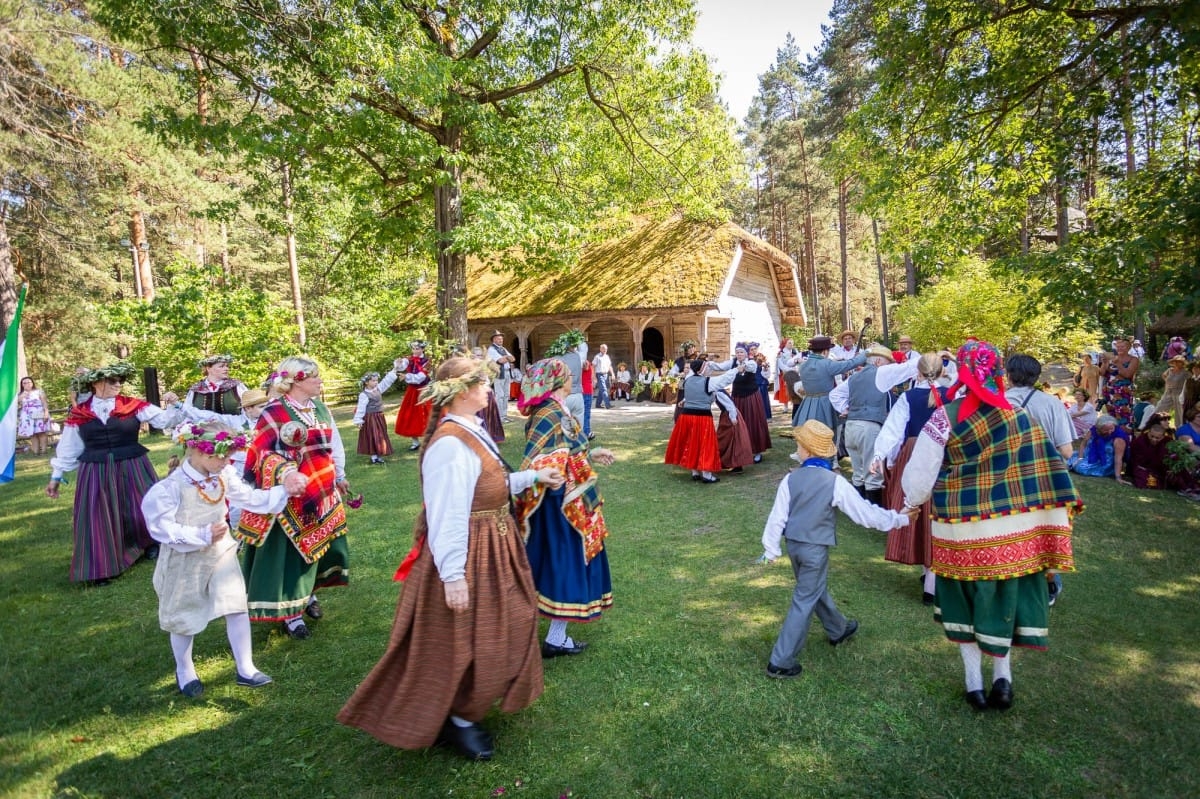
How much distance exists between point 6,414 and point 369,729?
3530mm

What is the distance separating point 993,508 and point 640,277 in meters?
15.6

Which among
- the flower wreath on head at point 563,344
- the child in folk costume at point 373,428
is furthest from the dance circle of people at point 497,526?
the child in folk costume at point 373,428

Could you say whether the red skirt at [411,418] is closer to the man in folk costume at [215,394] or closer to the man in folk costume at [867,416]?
the man in folk costume at [215,394]

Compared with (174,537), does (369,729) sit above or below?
below

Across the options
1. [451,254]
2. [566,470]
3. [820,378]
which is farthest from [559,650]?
[451,254]

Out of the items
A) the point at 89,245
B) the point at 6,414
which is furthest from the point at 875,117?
the point at 89,245

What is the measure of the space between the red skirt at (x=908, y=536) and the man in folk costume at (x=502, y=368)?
6.28 m

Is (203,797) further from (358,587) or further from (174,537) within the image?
(358,587)

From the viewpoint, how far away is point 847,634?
13.0 feet

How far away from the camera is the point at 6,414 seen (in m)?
3.97

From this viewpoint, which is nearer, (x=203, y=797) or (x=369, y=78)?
(x=203, y=797)

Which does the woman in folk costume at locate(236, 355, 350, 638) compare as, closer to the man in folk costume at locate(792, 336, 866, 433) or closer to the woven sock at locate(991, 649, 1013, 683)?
the woven sock at locate(991, 649, 1013, 683)

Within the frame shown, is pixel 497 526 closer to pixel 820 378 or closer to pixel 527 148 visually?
pixel 820 378

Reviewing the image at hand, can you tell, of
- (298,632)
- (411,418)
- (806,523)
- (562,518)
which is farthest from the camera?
(411,418)
